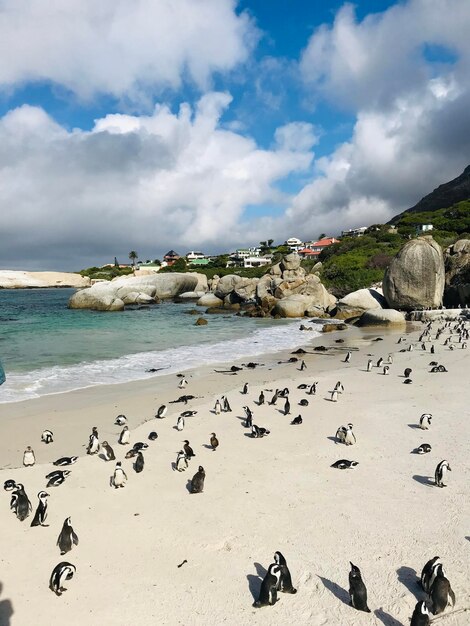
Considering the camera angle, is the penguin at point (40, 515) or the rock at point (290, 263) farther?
the rock at point (290, 263)

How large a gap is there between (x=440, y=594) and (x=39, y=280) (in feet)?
569

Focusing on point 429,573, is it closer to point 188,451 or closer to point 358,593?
point 358,593

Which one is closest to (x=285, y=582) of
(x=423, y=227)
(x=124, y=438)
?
(x=124, y=438)

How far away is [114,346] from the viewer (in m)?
26.4

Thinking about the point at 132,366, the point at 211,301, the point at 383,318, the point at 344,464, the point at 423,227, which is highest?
the point at 423,227

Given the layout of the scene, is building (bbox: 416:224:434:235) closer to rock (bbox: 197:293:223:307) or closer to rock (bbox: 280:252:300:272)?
rock (bbox: 280:252:300:272)

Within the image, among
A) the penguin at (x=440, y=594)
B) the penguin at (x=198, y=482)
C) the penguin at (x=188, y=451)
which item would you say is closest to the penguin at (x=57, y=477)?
the penguin at (x=188, y=451)

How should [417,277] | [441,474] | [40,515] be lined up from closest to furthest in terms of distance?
[40,515] < [441,474] < [417,277]

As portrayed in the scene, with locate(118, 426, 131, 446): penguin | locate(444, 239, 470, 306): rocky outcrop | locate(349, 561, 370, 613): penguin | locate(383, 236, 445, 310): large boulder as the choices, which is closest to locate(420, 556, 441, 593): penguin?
locate(349, 561, 370, 613): penguin

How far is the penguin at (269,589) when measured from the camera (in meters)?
5.29

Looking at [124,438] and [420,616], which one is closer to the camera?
[420,616]

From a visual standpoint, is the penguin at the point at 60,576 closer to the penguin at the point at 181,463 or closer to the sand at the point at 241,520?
the sand at the point at 241,520

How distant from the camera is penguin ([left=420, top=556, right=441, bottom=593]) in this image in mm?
5328

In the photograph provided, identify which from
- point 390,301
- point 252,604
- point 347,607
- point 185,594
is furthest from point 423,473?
point 390,301
